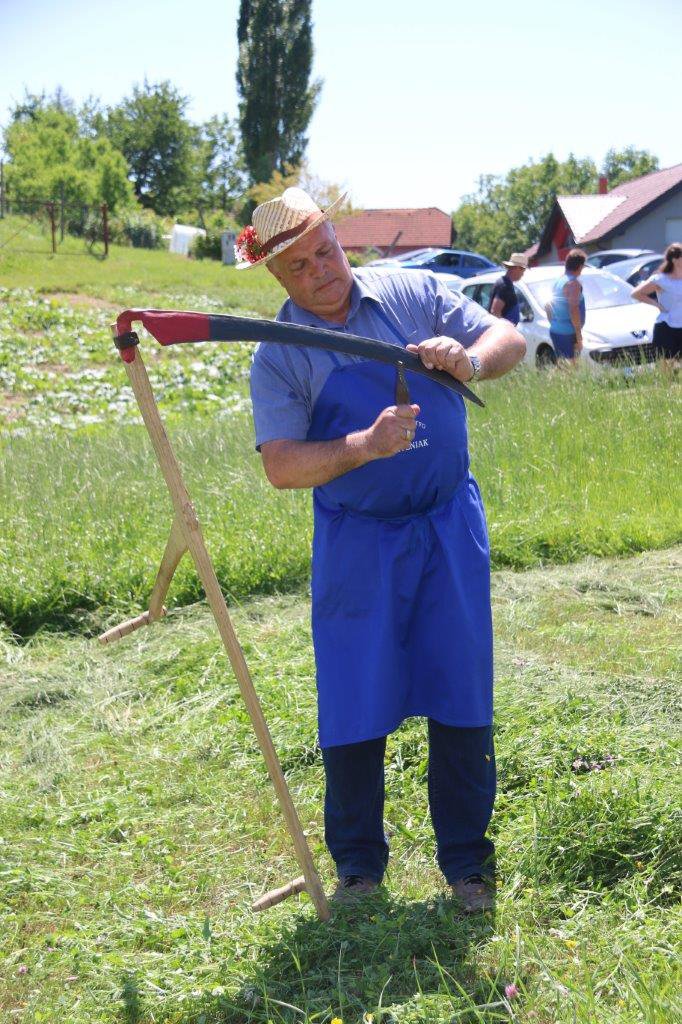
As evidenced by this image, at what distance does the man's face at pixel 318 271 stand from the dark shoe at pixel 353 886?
1636mm

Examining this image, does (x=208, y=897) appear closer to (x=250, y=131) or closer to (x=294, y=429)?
(x=294, y=429)

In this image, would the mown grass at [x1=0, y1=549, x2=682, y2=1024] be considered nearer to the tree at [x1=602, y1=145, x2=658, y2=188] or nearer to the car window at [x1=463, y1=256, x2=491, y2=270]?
the car window at [x1=463, y1=256, x2=491, y2=270]

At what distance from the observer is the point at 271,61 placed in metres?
56.9

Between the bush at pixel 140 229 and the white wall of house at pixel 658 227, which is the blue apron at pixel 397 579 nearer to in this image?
the white wall of house at pixel 658 227

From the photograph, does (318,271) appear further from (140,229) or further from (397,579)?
(140,229)

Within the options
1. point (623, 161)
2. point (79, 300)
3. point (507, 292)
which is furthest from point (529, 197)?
point (507, 292)

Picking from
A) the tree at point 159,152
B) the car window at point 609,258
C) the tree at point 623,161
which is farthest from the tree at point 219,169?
the car window at point 609,258

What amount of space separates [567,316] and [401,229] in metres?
61.8

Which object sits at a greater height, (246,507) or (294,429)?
(294,429)

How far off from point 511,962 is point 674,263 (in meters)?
9.15

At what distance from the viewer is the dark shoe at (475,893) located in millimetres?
3164

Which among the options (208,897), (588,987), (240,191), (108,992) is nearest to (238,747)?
(208,897)

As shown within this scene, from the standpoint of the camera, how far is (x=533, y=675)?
183 inches

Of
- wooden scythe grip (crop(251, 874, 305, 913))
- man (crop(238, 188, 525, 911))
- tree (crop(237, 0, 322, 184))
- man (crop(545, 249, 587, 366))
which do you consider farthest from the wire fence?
wooden scythe grip (crop(251, 874, 305, 913))
